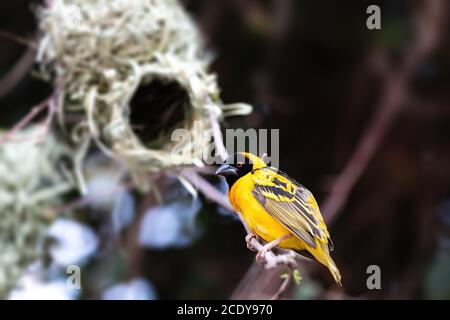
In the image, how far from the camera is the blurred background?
9.81 ft

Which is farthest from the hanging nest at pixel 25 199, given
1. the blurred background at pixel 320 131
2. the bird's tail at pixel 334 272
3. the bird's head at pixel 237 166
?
the bird's tail at pixel 334 272

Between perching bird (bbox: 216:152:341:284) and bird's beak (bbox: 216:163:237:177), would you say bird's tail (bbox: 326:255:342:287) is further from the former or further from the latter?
bird's beak (bbox: 216:163:237:177)

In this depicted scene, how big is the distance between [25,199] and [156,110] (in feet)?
2.04

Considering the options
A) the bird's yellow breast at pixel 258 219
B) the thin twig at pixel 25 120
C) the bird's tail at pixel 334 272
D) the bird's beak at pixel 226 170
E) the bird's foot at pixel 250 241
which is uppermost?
the thin twig at pixel 25 120

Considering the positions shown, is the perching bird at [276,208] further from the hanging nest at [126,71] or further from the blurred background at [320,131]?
the blurred background at [320,131]

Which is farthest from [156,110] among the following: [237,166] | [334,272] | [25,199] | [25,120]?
Answer: [334,272]

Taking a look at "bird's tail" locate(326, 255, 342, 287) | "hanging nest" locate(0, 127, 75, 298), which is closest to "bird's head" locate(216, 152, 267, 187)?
"bird's tail" locate(326, 255, 342, 287)

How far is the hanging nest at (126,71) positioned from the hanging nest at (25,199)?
15.5 inches

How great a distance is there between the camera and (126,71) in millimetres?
2182

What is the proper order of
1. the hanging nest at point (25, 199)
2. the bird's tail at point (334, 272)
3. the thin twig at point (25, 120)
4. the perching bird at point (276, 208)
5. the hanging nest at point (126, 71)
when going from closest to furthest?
the bird's tail at point (334, 272) < the perching bird at point (276, 208) < the thin twig at point (25, 120) < the hanging nest at point (126, 71) < the hanging nest at point (25, 199)

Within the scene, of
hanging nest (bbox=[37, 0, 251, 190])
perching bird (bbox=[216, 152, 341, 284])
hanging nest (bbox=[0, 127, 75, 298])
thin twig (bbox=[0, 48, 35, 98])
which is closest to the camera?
perching bird (bbox=[216, 152, 341, 284])

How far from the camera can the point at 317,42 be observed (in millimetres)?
3309

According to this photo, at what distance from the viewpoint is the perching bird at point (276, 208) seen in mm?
1403

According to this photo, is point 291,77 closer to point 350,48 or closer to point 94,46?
point 350,48
